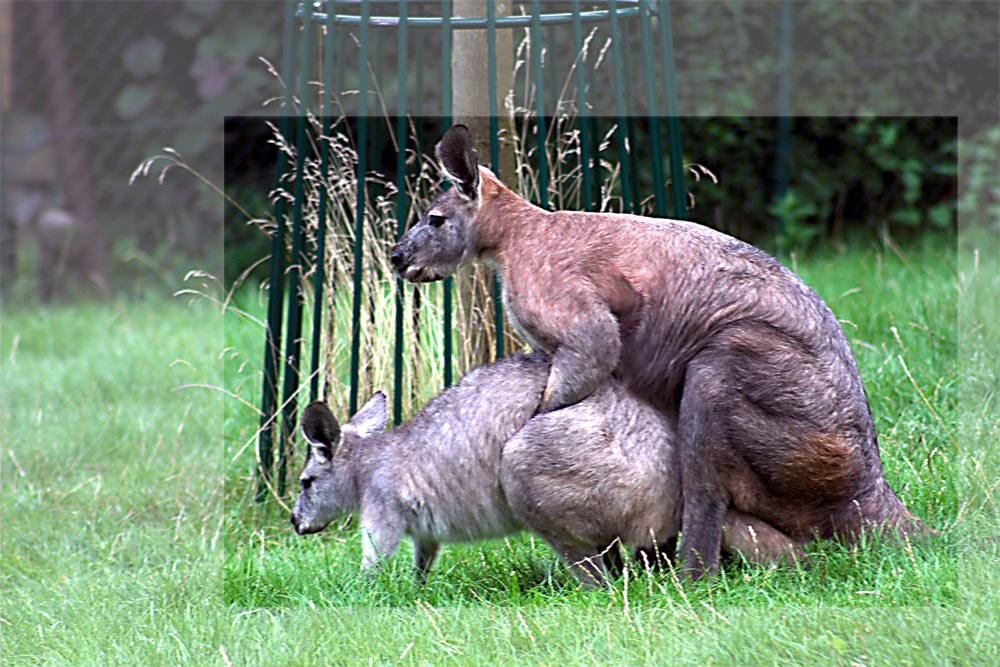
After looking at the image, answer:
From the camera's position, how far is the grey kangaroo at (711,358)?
4379 millimetres

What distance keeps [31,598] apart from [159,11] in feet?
25.1

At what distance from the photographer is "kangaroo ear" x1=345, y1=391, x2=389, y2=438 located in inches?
206

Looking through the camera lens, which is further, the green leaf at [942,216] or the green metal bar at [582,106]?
the green leaf at [942,216]

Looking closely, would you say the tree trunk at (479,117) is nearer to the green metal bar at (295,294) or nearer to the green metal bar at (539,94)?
the green metal bar at (539,94)

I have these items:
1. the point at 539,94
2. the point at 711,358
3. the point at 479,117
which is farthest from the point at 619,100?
the point at 711,358

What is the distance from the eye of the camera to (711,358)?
443 centimetres

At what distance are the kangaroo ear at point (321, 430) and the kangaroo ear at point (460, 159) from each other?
3.38 feet

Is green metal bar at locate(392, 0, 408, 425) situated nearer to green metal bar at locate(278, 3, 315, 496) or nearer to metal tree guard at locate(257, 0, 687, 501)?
metal tree guard at locate(257, 0, 687, 501)

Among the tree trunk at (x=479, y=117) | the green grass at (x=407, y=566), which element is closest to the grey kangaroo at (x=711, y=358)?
the green grass at (x=407, y=566)

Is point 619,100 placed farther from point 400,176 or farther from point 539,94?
point 400,176

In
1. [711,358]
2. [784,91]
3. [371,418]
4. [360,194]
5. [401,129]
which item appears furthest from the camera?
[784,91]

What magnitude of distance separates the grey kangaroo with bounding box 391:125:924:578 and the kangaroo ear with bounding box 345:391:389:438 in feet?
3.04

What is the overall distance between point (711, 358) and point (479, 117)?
2175 mm

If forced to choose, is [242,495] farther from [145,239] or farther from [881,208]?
[881,208]
